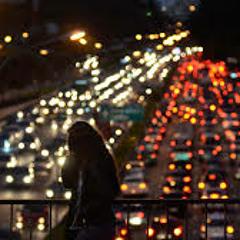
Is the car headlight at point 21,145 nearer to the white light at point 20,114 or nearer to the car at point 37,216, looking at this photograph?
the white light at point 20,114

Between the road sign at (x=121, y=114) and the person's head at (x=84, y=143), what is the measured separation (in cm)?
2129

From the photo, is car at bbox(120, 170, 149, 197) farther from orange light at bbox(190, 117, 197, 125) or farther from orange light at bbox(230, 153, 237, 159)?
orange light at bbox(190, 117, 197, 125)

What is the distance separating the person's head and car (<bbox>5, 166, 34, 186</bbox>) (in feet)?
121

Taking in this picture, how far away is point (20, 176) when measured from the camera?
43.7 m

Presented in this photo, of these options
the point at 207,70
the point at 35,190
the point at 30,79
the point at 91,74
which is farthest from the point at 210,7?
the point at 207,70

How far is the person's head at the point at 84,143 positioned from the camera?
5195 millimetres

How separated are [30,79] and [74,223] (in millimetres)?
63892

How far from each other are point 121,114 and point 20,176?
1782 cm

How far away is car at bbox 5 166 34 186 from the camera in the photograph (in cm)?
4209

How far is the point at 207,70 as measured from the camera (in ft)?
394

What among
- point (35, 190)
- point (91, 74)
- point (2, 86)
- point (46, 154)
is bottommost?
point (35, 190)

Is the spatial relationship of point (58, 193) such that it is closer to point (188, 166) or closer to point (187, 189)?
point (187, 189)

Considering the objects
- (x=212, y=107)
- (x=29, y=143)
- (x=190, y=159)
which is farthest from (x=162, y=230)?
(x=212, y=107)

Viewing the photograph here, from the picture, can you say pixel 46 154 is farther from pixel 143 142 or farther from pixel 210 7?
pixel 210 7
